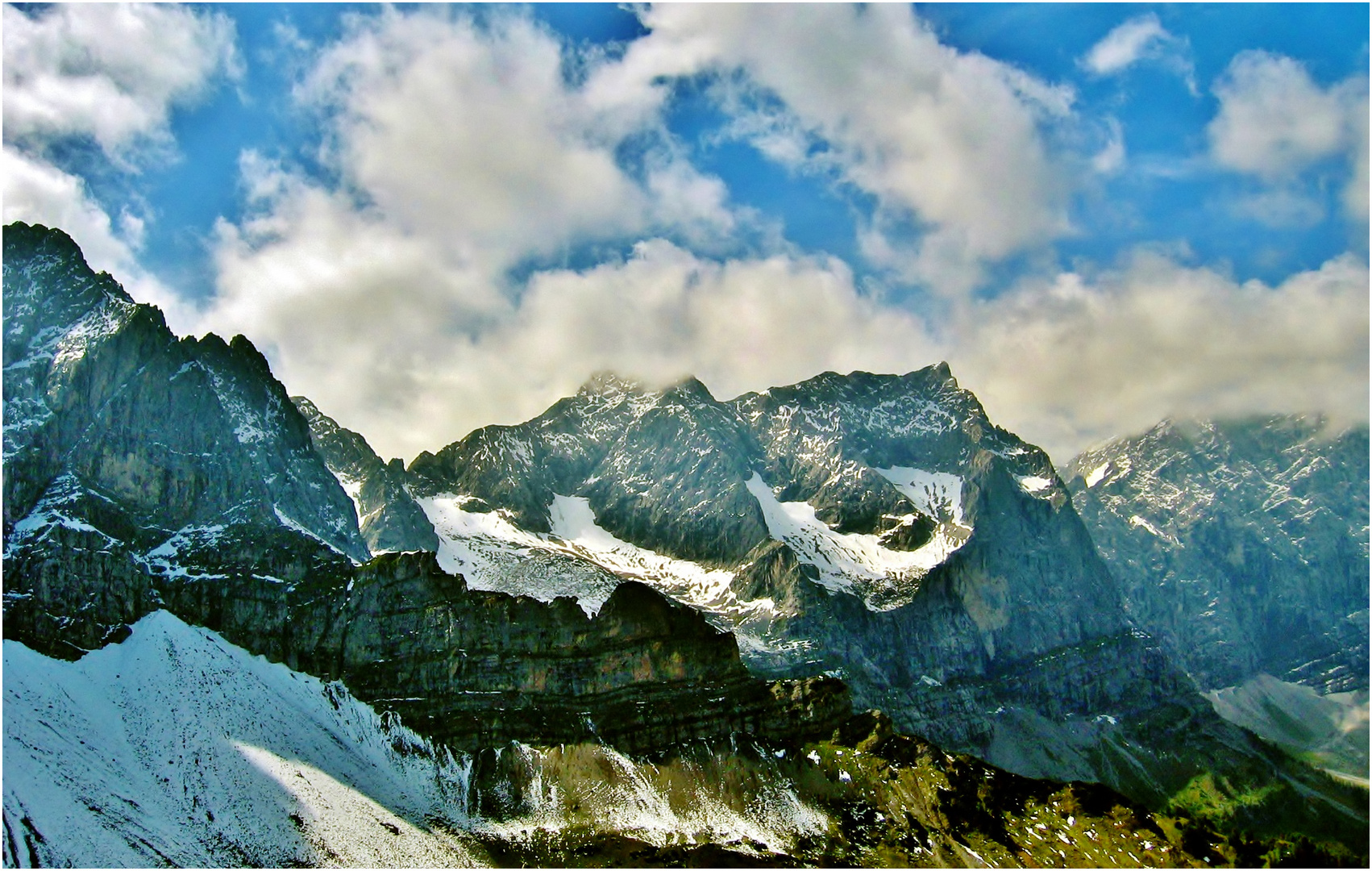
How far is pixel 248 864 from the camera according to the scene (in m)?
200

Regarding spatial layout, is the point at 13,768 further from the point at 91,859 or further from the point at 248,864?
the point at 248,864

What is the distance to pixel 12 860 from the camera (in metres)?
179

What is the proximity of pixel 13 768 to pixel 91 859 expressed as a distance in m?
25.2

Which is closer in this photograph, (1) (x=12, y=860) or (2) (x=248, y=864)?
(1) (x=12, y=860)

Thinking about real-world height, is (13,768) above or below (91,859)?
→ above

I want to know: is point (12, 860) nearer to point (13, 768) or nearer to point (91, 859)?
point (91, 859)

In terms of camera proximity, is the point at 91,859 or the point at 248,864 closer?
the point at 91,859

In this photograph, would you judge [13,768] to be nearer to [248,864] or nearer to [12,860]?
[12,860]

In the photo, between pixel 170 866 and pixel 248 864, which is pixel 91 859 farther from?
pixel 248 864

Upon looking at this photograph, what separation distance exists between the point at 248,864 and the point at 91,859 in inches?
917

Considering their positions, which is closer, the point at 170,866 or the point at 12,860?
the point at 12,860

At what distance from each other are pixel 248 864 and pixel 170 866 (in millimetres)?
12277

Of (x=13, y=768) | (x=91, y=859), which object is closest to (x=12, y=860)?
(x=91, y=859)

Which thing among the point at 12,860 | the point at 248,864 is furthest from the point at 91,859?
the point at 248,864
